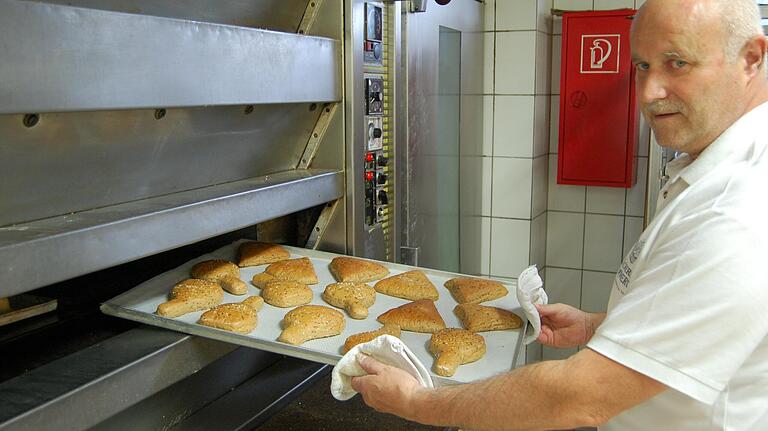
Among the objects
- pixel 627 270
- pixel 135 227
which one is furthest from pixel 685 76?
pixel 135 227

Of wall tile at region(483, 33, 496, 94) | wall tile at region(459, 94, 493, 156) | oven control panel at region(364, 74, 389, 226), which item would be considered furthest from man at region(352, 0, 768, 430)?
wall tile at region(483, 33, 496, 94)

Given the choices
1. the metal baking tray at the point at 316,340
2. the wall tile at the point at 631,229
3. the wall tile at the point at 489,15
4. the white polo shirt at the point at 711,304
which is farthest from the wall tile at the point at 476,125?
the white polo shirt at the point at 711,304

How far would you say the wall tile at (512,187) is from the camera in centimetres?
326

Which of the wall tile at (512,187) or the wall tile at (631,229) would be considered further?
the wall tile at (631,229)

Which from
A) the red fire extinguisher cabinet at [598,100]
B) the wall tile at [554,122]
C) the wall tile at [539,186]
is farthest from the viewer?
the wall tile at [554,122]

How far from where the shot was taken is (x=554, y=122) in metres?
3.44

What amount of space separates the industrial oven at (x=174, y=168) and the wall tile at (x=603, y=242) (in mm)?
1325

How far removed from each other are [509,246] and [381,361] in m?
2.18

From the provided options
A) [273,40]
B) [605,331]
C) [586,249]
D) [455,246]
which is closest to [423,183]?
[455,246]

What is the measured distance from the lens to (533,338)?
1.57 metres

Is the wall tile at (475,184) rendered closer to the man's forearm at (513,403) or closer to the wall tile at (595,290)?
the wall tile at (595,290)

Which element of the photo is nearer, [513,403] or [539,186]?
[513,403]

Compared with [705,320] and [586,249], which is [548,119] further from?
[705,320]

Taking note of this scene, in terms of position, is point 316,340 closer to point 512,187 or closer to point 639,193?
point 512,187
